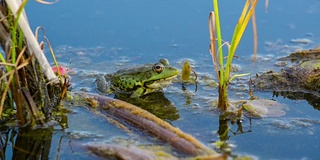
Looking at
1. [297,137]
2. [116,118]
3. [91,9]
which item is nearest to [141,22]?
[91,9]

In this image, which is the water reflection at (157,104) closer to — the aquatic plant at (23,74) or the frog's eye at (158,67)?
the frog's eye at (158,67)

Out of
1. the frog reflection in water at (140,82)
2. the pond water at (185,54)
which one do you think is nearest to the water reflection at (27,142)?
the pond water at (185,54)

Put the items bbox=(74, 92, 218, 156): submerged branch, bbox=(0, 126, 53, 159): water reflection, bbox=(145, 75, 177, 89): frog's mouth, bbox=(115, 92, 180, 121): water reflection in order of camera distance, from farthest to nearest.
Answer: bbox=(145, 75, 177, 89): frog's mouth → bbox=(115, 92, 180, 121): water reflection → bbox=(0, 126, 53, 159): water reflection → bbox=(74, 92, 218, 156): submerged branch

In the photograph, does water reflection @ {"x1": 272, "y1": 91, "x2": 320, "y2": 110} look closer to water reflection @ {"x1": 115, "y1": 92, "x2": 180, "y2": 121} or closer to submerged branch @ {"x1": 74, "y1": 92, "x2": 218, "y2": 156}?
water reflection @ {"x1": 115, "y1": 92, "x2": 180, "y2": 121}

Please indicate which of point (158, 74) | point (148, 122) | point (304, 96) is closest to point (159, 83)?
point (158, 74)

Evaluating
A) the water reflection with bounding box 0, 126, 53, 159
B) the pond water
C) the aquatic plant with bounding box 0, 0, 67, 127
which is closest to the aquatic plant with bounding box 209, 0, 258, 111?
the pond water

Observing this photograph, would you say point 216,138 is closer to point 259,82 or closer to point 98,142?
point 98,142

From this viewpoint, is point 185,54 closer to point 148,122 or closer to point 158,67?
point 158,67
